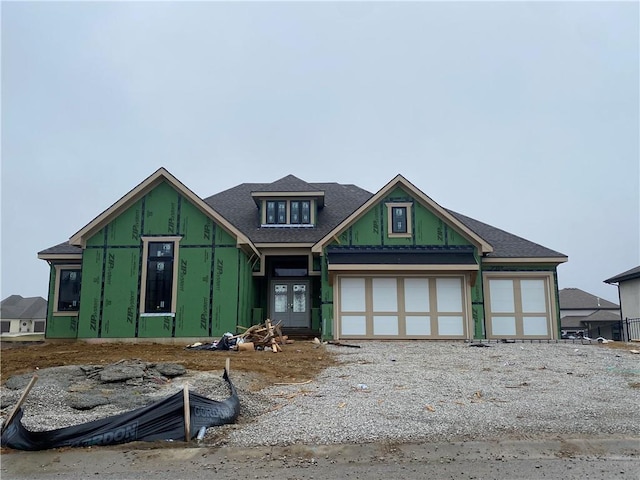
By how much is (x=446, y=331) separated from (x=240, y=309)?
23.5ft

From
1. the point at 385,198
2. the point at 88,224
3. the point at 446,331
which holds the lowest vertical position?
the point at 446,331

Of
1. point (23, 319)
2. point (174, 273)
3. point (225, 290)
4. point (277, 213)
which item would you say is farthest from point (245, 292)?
point (23, 319)

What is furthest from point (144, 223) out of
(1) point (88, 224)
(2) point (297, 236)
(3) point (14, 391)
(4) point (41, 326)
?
(4) point (41, 326)

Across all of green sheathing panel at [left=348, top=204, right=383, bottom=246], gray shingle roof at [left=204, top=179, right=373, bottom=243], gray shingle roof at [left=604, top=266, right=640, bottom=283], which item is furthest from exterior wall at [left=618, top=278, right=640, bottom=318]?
green sheathing panel at [left=348, top=204, right=383, bottom=246]

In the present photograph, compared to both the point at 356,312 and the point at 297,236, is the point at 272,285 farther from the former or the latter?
the point at 356,312

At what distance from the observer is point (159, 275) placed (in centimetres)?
1777

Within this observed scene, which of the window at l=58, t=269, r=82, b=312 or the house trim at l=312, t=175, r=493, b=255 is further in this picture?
the window at l=58, t=269, r=82, b=312

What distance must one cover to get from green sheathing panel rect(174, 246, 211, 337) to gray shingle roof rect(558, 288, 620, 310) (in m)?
39.1

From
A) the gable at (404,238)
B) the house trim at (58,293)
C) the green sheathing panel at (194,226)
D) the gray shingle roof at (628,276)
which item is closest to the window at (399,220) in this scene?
the gable at (404,238)

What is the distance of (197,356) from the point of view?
13.6 metres

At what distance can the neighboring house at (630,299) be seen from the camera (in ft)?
81.1

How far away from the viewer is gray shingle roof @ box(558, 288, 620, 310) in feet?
→ 154

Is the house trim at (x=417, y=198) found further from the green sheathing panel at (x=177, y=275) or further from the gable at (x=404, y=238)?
the green sheathing panel at (x=177, y=275)

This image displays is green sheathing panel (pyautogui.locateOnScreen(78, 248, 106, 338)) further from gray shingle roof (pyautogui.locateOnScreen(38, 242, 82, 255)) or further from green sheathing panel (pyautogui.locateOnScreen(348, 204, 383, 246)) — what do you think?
green sheathing panel (pyautogui.locateOnScreen(348, 204, 383, 246))
